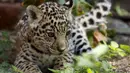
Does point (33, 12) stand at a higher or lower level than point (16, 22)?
higher

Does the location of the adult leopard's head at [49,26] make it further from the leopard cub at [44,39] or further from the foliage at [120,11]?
the foliage at [120,11]

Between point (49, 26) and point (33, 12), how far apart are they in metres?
0.32

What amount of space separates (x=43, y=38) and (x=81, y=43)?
5.52 ft

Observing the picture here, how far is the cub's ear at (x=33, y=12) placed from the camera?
244 inches

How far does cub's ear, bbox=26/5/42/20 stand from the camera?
20.4 feet

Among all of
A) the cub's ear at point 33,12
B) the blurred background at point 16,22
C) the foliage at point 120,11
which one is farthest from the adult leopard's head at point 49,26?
the foliage at point 120,11

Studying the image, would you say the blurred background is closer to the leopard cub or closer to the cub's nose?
the leopard cub

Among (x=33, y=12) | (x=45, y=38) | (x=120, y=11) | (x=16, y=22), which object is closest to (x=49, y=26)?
(x=45, y=38)

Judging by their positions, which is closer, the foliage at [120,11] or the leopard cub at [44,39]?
the leopard cub at [44,39]

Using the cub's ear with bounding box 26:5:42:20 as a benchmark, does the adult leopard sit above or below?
below

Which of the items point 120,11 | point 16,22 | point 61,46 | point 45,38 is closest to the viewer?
point 61,46

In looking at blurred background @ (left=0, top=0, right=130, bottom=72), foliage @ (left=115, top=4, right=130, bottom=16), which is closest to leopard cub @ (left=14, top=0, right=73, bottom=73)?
blurred background @ (left=0, top=0, right=130, bottom=72)

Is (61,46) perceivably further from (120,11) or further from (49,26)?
(120,11)

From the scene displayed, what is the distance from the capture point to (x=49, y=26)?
6.15 meters
